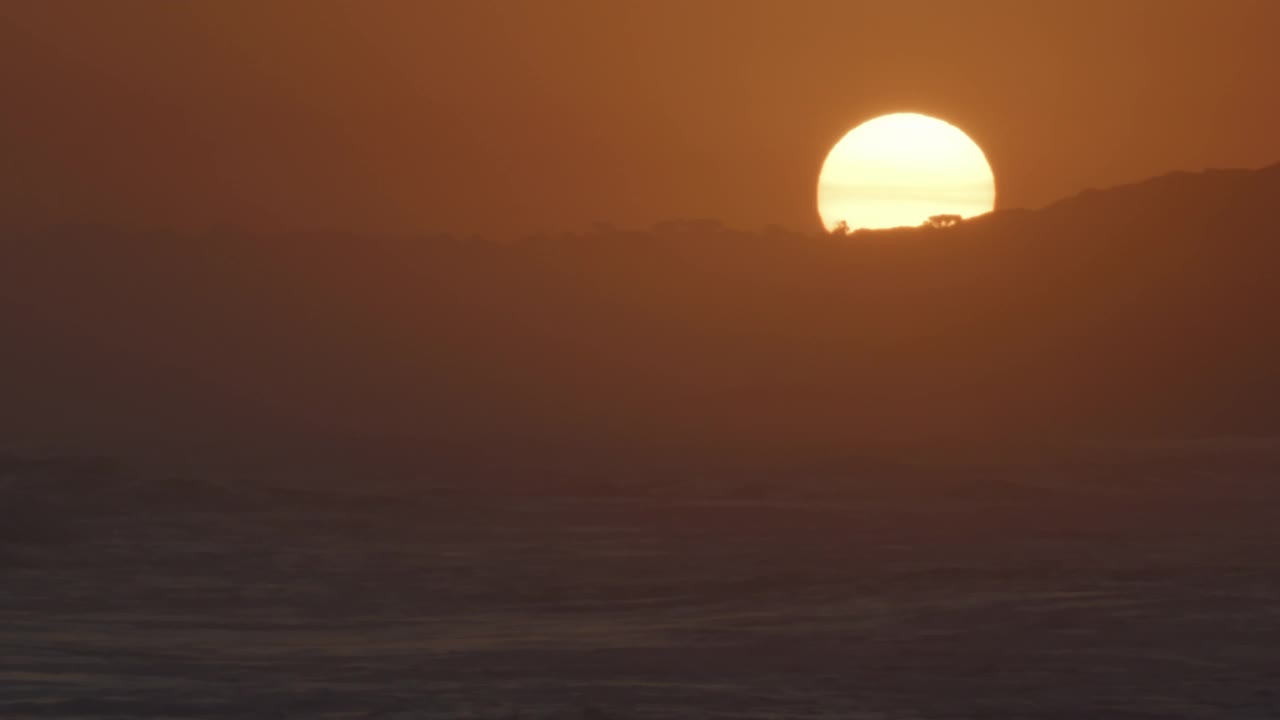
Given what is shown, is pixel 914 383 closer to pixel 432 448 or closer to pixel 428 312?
pixel 432 448

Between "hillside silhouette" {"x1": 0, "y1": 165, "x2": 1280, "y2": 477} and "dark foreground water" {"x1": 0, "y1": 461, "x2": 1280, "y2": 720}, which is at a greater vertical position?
"hillside silhouette" {"x1": 0, "y1": 165, "x2": 1280, "y2": 477}

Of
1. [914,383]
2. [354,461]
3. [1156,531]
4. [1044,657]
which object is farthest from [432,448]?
[1044,657]

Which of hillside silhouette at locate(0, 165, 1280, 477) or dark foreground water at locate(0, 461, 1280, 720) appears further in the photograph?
hillside silhouette at locate(0, 165, 1280, 477)

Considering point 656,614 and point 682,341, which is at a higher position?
point 682,341

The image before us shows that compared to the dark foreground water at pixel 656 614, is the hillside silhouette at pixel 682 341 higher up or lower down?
higher up

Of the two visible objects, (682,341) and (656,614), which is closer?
(656,614)
